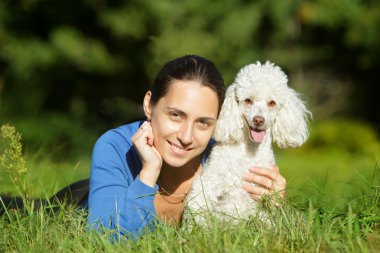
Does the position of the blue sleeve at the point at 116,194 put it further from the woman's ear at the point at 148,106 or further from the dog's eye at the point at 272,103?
the dog's eye at the point at 272,103

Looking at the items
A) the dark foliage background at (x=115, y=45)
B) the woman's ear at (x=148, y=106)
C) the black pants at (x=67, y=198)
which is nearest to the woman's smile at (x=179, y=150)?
the woman's ear at (x=148, y=106)

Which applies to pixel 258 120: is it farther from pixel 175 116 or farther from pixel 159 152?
pixel 159 152

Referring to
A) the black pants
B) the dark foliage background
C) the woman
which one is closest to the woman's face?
the woman

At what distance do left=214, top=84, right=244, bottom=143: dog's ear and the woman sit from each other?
46 millimetres

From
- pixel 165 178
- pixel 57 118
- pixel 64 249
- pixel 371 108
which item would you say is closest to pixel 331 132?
pixel 371 108

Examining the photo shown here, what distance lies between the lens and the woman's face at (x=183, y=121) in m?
2.99

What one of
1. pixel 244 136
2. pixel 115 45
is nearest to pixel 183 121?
pixel 244 136

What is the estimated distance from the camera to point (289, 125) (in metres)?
3.16

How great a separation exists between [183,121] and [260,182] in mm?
515

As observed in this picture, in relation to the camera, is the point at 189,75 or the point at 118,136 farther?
→ the point at 118,136

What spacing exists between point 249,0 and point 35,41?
15.7ft

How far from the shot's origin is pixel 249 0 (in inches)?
518

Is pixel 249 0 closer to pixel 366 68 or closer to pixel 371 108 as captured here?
pixel 366 68

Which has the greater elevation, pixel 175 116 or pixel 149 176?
pixel 175 116
